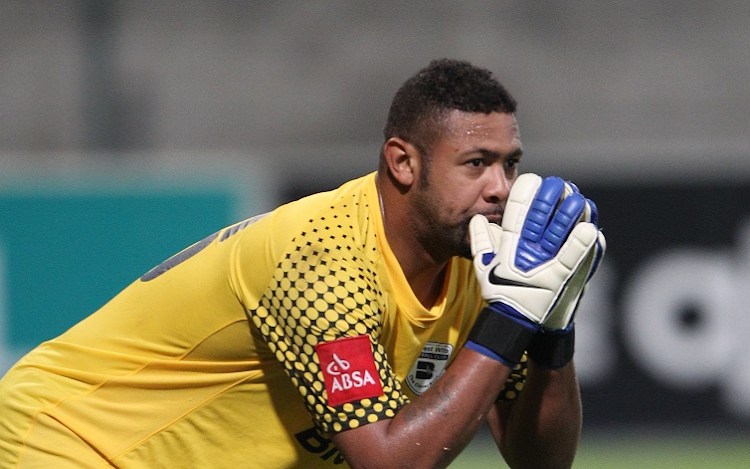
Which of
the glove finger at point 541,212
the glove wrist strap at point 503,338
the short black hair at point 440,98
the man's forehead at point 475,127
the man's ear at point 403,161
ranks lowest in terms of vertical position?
the glove wrist strap at point 503,338

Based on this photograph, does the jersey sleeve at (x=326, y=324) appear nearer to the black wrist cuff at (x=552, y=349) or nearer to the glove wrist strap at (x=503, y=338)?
the glove wrist strap at (x=503, y=338)

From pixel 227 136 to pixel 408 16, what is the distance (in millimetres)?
2038

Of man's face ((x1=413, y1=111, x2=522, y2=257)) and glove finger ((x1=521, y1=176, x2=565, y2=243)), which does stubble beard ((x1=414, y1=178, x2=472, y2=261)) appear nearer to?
man's face ((x1=413, y1=111, x2=522, y2=257))

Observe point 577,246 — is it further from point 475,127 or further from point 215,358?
point 215,358

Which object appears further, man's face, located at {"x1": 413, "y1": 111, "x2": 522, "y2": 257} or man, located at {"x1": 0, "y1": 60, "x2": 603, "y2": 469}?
man's face, located at {"x1": 413, "y1": 111, "x2": 522, "y2": 257}

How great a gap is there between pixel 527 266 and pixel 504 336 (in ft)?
0.70

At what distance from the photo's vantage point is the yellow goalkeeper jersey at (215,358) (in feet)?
11.6

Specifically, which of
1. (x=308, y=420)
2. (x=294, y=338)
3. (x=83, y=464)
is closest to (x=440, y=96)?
(x=294, y=338)

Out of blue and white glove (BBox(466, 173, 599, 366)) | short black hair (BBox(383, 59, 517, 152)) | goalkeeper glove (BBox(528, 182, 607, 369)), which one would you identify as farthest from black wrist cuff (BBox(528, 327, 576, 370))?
short black hair (BBox(383, 59, 517, 152))

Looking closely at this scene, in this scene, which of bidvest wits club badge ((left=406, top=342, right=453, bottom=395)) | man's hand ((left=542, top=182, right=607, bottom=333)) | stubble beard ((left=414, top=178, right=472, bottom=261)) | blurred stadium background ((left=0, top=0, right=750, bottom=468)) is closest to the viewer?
man's hand ((left=542, top=182, right=607, bottom=333))

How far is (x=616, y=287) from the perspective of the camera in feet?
26.7

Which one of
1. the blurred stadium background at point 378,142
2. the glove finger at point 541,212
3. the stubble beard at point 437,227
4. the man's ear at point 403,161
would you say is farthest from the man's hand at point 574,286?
the blurred stadium background at point 378,142

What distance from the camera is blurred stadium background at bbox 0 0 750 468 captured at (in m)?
8.01

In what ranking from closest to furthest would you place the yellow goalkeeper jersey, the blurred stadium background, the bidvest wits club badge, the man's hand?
the man's hand → the yellow goalkeeper jersey → the bidvest wits club badge → the blurred stadium background
